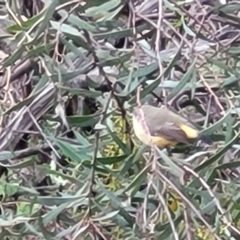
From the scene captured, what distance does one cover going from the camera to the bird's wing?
953 millimetres

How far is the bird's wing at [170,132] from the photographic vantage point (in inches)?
37.5

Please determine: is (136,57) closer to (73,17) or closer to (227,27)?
(73,17)

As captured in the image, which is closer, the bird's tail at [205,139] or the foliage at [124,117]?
the foliage at [124,117]

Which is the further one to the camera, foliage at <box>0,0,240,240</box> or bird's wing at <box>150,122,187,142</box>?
bird's wing at <box>150,122,187,142</box>

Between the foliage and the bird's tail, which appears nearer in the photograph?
the foliage

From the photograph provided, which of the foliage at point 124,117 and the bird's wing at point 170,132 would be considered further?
the bird's wing at point 170,132

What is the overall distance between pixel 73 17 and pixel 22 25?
6 centimetres

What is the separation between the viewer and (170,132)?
97 centimetres

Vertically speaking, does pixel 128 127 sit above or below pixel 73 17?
below

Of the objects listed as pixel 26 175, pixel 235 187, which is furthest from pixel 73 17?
pixel 26 175

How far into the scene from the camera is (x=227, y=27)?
1.16 metres

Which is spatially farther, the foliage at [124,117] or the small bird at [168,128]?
the small bird at [168,128]

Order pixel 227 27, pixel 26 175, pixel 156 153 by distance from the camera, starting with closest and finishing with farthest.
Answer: pixel 156 153 → pixel 227 27 → pixel 26 175

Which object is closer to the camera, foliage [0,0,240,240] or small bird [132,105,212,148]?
foliage [0,0,240,240]
